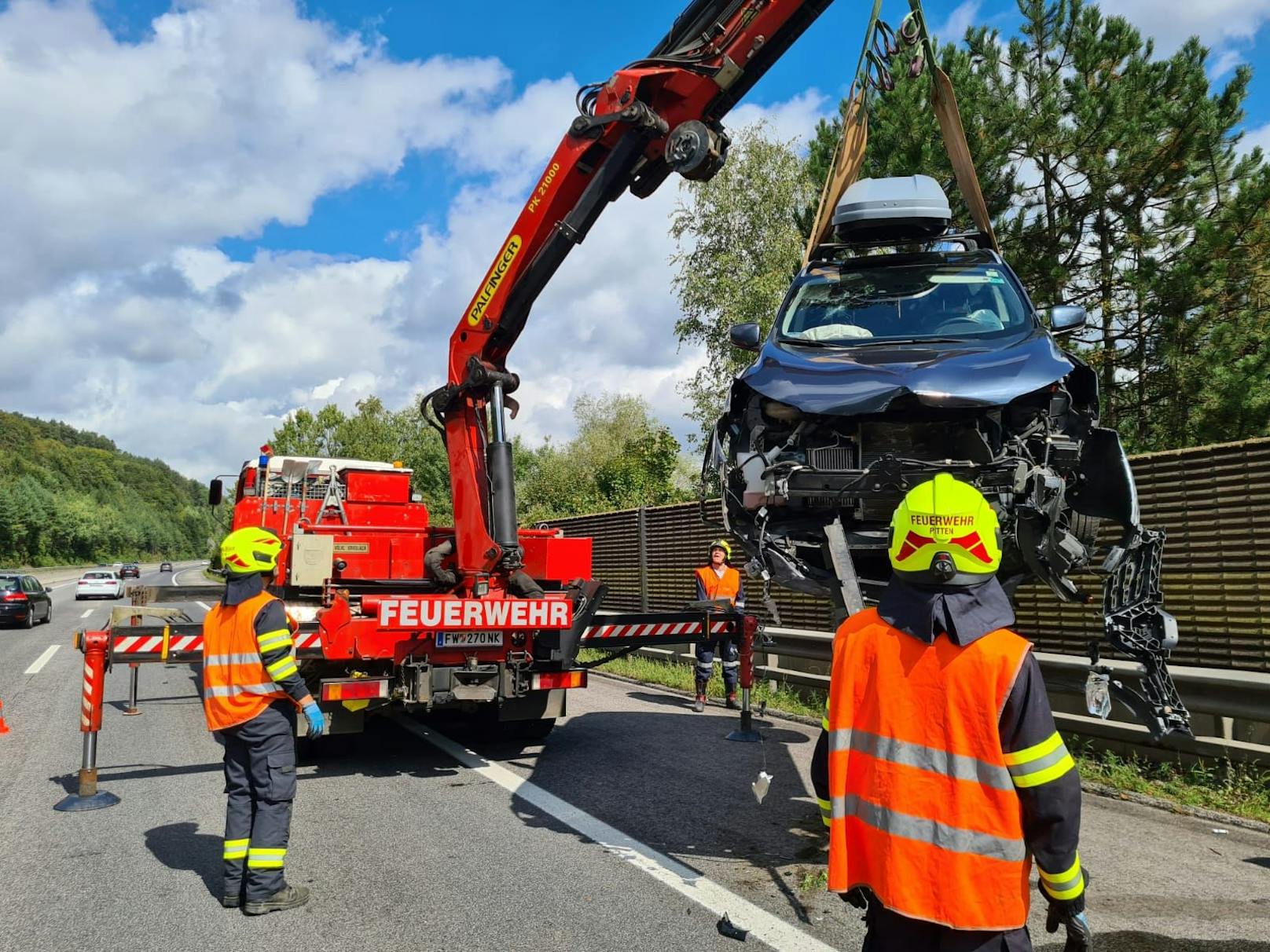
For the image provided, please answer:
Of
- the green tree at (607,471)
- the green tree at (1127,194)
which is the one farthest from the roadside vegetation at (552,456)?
the green tree at (1127,194)

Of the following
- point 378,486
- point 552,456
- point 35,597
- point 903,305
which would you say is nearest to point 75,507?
point 552,456

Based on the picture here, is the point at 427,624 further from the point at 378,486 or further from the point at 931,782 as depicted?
the point at 931,782

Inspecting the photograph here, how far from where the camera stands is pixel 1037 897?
4363 mm

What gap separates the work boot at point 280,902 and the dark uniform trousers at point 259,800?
0.8 inches

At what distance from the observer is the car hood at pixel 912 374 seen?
4.55m

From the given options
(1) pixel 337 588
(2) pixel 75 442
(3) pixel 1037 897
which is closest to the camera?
(3) pixel 1037 897

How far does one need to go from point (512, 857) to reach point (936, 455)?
304 cm

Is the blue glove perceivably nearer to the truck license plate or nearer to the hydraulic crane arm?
the truck license plate

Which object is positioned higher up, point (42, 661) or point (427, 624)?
point (427, 624)

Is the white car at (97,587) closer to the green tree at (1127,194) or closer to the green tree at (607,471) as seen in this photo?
the green tree at (607,471)

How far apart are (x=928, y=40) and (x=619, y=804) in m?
5.45

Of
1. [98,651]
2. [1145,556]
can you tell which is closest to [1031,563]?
[1145,556]

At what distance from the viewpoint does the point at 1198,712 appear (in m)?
6.25

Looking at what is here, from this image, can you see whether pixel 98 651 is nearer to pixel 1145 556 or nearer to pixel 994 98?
pixel 1145 556
